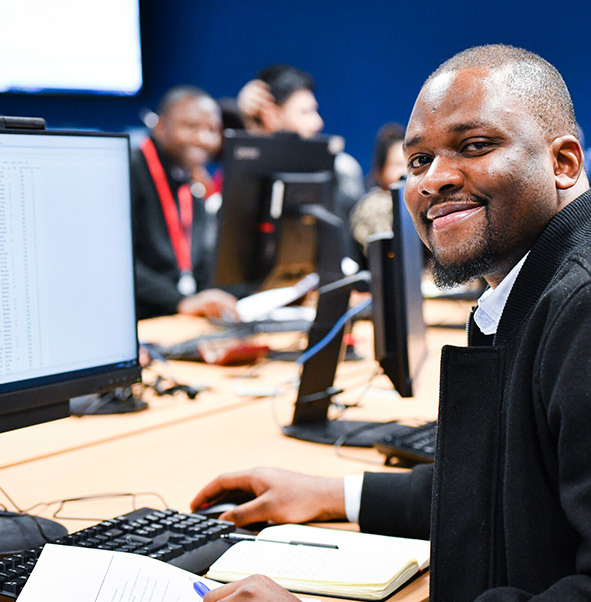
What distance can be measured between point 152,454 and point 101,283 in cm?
38

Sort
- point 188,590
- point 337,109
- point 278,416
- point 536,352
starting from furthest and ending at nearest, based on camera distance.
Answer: point 337,109 → point 278,416 → point 188,590 → point 536,352

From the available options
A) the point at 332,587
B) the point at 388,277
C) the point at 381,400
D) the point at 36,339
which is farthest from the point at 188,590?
the point at 381,400

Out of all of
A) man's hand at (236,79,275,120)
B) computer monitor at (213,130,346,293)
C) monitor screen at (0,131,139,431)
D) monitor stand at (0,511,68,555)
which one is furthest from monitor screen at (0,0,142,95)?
monitor stand at (0,511,68,555)

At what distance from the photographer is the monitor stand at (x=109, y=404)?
1.83m

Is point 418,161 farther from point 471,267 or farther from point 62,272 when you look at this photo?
point 62,272

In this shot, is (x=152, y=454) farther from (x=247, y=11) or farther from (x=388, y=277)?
(x=247, y=11)

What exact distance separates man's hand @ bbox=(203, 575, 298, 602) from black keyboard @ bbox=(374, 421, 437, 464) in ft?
1.93

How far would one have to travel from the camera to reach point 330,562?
105 cm

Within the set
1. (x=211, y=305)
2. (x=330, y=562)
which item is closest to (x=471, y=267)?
(x=330, y=562)

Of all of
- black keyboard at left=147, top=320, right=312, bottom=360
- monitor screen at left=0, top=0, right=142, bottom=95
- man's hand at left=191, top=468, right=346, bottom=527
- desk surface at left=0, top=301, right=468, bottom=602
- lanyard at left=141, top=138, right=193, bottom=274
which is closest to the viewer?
man's hand at left=191, top=468, right=346, bottom=527

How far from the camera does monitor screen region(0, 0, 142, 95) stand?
470 centimetres

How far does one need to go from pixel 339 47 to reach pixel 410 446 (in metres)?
4.42

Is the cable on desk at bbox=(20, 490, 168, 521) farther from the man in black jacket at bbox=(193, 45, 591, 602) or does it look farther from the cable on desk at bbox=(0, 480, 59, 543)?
the man in black jacket at bbox=(193, 45, 591, 602)

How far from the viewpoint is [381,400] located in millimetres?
1971
